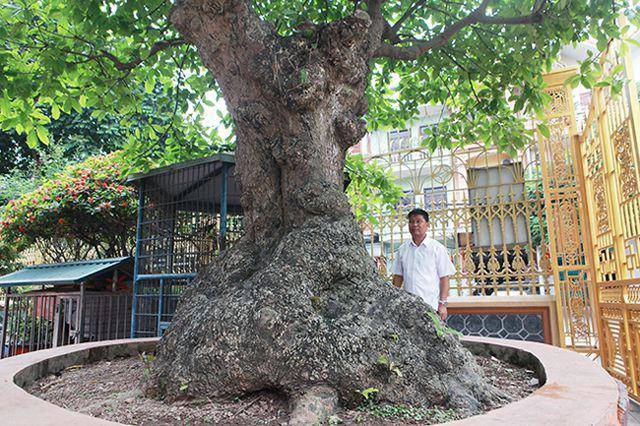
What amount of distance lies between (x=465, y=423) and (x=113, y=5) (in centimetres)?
408

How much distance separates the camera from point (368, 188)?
647cm

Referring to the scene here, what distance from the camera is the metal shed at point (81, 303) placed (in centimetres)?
675

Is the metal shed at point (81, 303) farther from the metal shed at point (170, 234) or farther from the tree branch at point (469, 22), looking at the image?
the tree branch at point (469, 22)

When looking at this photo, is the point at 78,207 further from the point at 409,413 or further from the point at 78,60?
the point at 409,413

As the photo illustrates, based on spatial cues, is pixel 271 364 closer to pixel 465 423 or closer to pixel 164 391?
pixel 164 391

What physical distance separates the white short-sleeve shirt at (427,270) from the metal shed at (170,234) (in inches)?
93.8

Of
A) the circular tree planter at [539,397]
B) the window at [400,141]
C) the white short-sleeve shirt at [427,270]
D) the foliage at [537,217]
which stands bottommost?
the circular tree planter at [539,397]

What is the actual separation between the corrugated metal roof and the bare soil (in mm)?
4548

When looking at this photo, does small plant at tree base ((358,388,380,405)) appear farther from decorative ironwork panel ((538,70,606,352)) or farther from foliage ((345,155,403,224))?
decorative ironwork panel ((538,70,606,352))

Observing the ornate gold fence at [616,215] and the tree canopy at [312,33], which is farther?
the ornate gold fence at [616,215]

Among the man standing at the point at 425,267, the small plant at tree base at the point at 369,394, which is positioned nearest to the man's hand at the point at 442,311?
the man standing at the point at 425,267

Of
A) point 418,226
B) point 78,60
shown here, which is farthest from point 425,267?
point 78,60

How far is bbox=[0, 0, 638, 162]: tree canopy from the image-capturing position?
322cm

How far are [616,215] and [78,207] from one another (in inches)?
324
